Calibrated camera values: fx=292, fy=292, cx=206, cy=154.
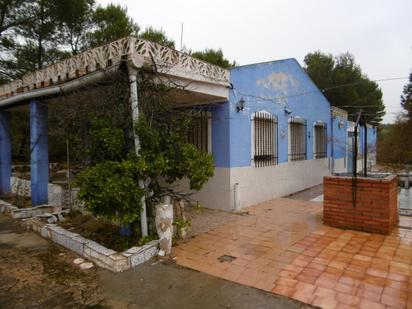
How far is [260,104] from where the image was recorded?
28.1 feet

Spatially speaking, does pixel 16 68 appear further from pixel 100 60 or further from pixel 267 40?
pixel 267 40

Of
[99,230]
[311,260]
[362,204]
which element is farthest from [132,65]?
[362,204]

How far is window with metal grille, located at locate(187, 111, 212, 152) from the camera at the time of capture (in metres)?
7.77

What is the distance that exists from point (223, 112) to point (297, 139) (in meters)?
4.58

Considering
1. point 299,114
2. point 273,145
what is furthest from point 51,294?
point 299,114

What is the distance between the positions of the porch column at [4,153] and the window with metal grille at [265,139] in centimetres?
848

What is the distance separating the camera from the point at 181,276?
4008 millimetres

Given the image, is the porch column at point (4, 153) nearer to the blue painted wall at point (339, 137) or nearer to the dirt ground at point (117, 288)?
the dirt ground at point (117, 288)

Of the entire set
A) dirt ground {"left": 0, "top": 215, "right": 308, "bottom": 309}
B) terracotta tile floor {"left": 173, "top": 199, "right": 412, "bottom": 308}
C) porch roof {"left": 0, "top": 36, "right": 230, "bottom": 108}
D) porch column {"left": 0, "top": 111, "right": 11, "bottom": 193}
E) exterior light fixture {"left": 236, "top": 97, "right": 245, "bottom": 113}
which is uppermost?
porch roof {"left": 0, "top": 36, "right": 230, "bottom": 108}

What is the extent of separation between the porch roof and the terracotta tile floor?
10.3 feet

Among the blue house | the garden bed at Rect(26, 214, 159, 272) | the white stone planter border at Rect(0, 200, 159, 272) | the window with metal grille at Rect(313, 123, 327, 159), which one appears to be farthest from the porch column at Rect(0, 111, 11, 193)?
the window with metal grille at Rect(313, 123, 327, 159)

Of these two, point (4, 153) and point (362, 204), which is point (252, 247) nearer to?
point (362, 204)

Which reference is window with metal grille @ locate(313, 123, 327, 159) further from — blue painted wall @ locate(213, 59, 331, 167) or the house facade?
blue painted wall @ locate(213, 59, 331, 167)

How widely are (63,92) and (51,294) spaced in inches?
165
